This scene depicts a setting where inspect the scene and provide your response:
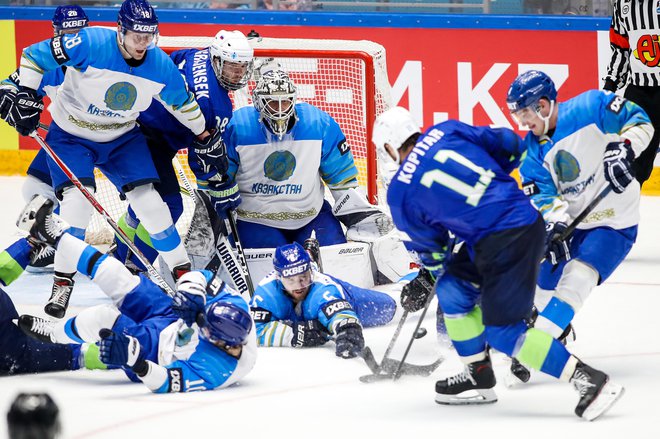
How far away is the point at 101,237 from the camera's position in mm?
6969

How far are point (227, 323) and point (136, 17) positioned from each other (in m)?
1.75

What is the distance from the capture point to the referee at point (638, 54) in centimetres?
658

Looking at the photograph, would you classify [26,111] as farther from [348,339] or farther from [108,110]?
[348,339]

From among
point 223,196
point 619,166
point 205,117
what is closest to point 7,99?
point 205,117

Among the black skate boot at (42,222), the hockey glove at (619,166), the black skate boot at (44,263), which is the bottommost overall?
the black skate boot at (44,263)

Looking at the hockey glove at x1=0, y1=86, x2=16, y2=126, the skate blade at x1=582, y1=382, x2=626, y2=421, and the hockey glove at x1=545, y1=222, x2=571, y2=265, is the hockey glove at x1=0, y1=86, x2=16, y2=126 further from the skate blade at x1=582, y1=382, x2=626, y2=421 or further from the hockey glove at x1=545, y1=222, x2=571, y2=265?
the skate blade at x1=582, y1=382, x2=626, y2=421

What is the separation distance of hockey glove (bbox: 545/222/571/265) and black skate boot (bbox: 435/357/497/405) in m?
0.64

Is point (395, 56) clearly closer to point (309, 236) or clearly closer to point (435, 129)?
point (309, 236)

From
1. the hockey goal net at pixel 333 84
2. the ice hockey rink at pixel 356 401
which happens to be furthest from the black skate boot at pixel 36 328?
the hockey goal net at pixel 333 84

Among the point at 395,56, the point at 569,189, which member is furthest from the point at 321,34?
the point at 569,189

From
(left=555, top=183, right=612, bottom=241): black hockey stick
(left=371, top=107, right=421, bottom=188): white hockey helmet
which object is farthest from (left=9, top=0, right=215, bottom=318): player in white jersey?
(left=555, top=183, right=612, bottom=241): black hockey stick

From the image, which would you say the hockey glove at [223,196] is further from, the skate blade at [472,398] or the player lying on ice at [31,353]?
the skate blade at [472,398]

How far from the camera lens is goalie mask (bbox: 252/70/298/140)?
567 cm

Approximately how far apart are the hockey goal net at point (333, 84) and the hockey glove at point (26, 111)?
4.83 ft
